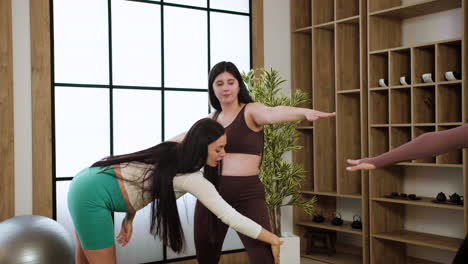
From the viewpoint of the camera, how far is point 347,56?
15.7 feet

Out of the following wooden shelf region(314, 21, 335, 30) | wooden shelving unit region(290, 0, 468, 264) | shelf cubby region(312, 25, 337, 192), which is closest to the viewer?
wooden shelving unit region(290, 0, 468, 264)

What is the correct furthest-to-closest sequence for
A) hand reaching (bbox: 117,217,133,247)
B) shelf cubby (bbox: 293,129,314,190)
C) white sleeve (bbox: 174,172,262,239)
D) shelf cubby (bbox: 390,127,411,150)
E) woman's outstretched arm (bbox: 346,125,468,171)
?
shelf cubby (bbox: 293,129,314,190) < shelf cubby (bbox: 390,127,411,150) < hand reaching (bbox: 117,217,133,247) < white sleeve (bbox: 174,172,262,239) < woman's outstretched arm (bbox: 346,125,468,171)

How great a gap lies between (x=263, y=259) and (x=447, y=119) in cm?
199

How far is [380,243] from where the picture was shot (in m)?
4.32

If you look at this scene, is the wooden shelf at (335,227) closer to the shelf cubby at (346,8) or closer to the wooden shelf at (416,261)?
the wooden shelf at (416,261)

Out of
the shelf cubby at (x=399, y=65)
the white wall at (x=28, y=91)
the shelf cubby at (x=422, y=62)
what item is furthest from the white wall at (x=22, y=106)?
the shelf cubby at (x=422, y=62)

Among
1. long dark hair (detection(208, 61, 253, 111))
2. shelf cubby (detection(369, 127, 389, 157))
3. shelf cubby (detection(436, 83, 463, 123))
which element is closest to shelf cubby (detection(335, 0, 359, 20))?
shelf cubby (detection(369, 127, 389, 157))

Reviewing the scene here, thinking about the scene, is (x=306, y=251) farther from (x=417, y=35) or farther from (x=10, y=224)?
(x=10, y=224)

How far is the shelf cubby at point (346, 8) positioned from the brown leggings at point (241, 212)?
2.44m

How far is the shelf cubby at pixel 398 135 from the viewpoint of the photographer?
4207 mm

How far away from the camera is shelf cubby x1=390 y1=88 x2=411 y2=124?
420cm

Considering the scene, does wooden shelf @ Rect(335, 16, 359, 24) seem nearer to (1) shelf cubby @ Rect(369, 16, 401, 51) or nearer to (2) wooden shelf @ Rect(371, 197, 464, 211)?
(1) shelf cubby @ Rect(369, 16, 401, 51)

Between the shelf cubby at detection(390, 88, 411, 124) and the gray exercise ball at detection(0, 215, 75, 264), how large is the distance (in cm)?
268

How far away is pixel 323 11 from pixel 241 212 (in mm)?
Answer: 2865
